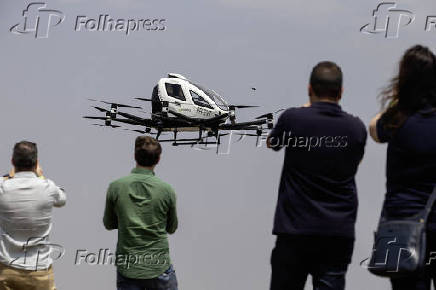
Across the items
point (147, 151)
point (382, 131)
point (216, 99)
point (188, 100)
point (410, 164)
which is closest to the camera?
point (410, 164)

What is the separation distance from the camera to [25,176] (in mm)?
5992

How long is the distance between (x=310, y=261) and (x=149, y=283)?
1889 millimetres

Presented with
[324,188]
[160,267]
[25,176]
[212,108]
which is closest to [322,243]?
[324,188]

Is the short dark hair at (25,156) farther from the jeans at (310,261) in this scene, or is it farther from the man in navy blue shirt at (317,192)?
the jeans at (310,261)

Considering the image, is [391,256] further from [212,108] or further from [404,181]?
[212,108]

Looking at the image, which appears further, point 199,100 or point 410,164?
point 199,100

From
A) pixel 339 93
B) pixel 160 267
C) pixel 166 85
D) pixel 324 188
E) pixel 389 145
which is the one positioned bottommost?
pixel 160 267

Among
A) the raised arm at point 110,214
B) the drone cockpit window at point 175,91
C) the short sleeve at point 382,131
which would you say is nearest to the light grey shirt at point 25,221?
the raised arm at point 110,214

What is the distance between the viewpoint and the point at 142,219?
625 cm

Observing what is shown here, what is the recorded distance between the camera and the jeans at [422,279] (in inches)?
176

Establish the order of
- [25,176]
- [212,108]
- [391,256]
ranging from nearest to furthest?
1. [391,256]
2. [25,176]
3. [212,108]

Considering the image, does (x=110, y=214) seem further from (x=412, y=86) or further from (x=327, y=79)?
(x=412, y=86)

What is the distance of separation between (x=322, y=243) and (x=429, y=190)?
2.54 feet

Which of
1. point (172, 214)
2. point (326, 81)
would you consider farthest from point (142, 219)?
point (326, 81)
